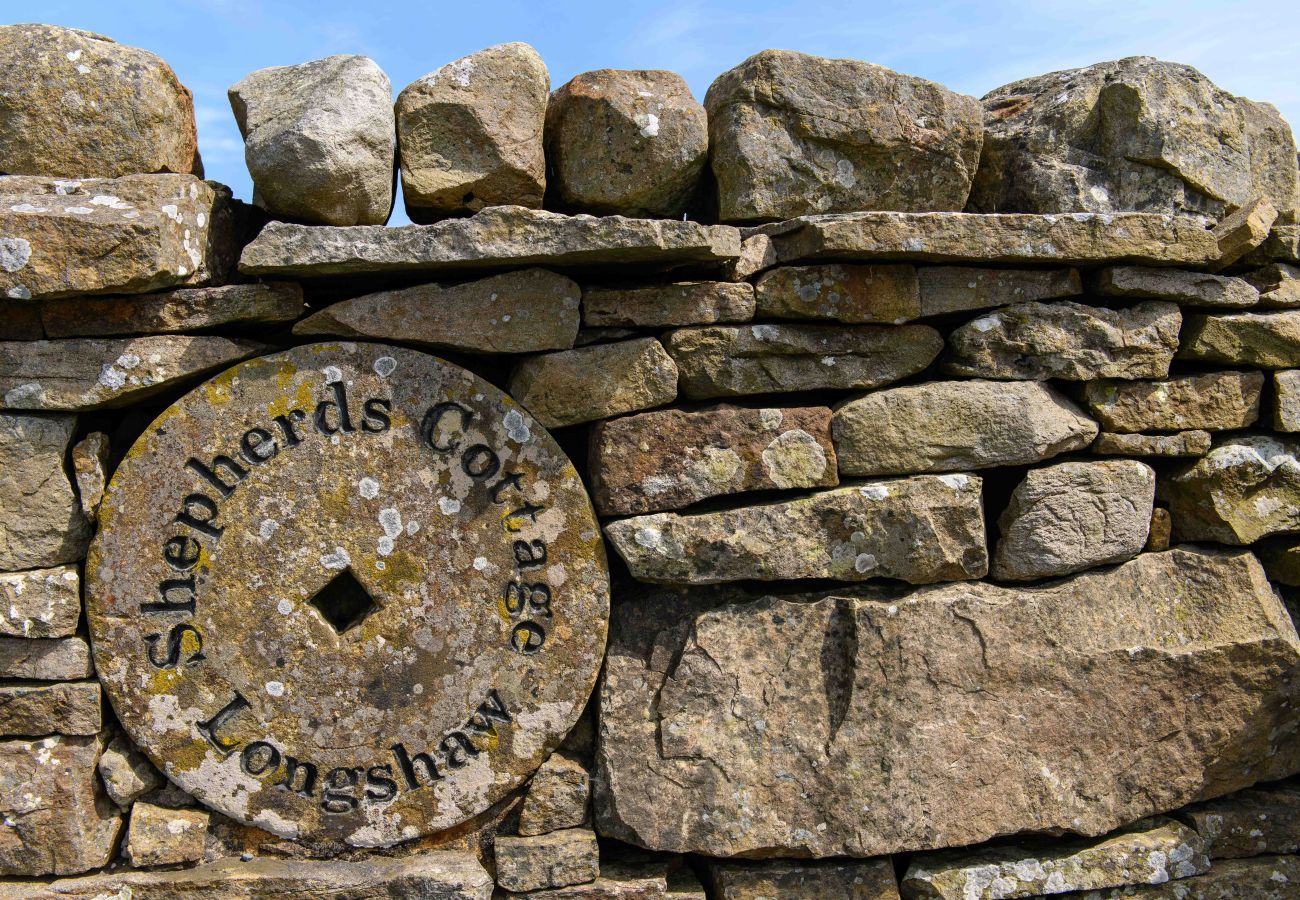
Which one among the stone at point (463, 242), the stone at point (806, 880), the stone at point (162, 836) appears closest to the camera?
the stone at point (463, 242)

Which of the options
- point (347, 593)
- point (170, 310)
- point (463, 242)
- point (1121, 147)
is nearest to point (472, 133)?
point (463, 242)

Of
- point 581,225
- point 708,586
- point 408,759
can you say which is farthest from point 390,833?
point 581,225

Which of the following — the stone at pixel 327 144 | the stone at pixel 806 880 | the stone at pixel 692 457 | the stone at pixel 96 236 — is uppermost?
the stone at pixel 327 144

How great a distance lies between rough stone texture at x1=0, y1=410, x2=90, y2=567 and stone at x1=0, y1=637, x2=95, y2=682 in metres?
0.05

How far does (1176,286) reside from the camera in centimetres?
354

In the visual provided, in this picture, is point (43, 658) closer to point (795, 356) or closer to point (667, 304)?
point (667, 304)

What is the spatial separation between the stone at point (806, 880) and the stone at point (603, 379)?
60.3 inches

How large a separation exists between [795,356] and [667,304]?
450 mm

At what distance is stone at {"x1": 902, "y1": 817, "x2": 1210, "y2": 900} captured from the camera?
3.37 m

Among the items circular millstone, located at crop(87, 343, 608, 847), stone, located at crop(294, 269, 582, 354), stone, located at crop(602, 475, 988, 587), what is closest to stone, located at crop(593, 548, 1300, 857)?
stone, located at crop(602, 475, 988, 587)

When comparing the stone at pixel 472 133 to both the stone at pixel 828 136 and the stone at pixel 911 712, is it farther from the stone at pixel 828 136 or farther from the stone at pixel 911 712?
the stone at pixel 911 712

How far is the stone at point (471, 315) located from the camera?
10.3 feet

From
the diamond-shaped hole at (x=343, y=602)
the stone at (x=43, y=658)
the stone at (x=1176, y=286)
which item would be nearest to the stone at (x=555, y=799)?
the diamond-shaped hole at (x=343, y=602)

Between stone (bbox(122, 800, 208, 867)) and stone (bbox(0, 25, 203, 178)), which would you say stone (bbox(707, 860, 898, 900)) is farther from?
stone (bbox(0, 25, 203, 178))
